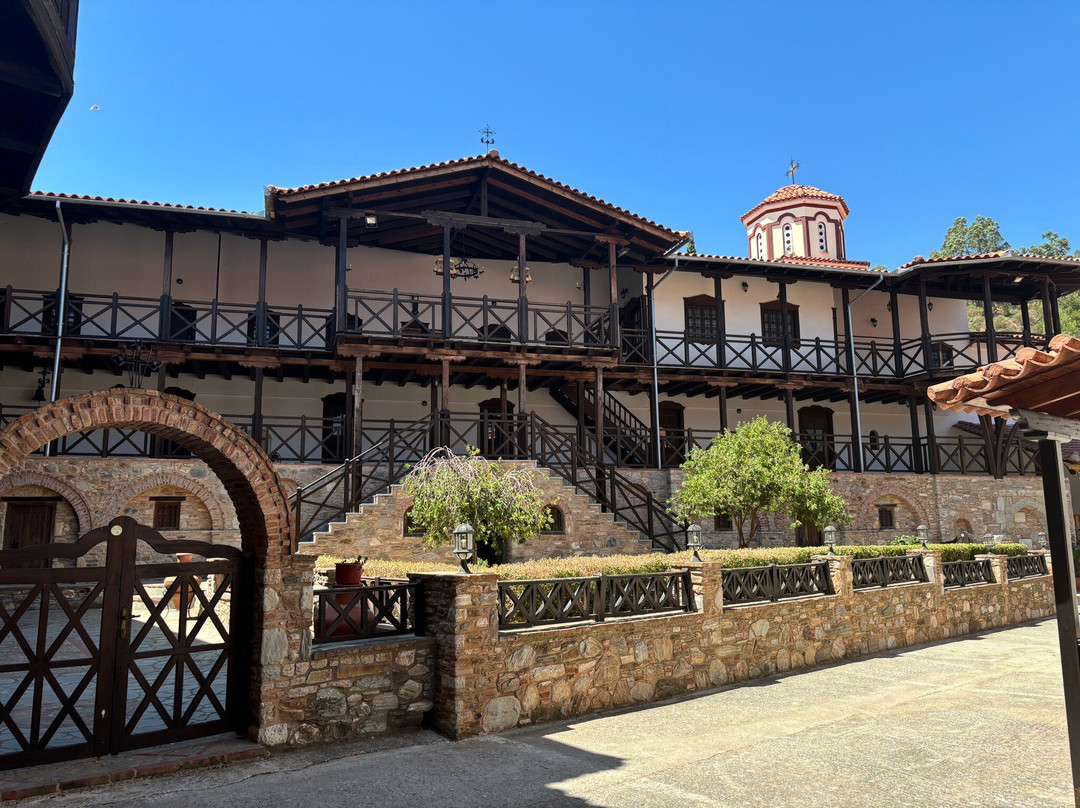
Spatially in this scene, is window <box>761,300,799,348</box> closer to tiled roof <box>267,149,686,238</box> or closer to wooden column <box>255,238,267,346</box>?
tiled roof <box>267,149,686,238</box>

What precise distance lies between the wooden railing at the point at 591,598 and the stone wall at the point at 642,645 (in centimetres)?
17

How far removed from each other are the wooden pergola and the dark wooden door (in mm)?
15824

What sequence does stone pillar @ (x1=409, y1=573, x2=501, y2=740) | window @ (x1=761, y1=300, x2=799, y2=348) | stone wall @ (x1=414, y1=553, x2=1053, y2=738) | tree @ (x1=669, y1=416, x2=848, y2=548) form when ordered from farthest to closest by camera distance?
window @ (x1=761, y1=300, x2=799, y2=348) → tree @ (x1=669, y1=416, x2=848, y2=548) → stone wall @ (x1=414, y1=553, x2=1053, y2=738) → stone pillar @ (x1=409, y1=573, x2=501, y2=740)

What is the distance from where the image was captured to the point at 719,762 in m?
6.37

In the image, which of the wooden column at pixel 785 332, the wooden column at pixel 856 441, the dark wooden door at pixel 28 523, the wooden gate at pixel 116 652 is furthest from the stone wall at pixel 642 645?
the dark wooden door at pixel 28 523

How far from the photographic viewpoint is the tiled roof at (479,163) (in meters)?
15.7

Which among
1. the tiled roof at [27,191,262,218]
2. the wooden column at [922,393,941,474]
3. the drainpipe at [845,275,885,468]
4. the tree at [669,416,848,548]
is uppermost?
the tiled roof at [27,191,262,218]

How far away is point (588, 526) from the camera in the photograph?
49.7 ft

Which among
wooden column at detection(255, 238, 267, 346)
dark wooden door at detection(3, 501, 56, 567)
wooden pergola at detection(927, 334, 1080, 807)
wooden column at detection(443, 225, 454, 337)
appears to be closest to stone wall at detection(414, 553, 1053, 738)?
wooden pergola at detection(927, 334, 1080, 807)

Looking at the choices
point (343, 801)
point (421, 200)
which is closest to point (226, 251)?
point (421, 200)

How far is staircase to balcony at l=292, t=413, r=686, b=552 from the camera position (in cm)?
1448

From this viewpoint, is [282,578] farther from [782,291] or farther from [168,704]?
[782,291]

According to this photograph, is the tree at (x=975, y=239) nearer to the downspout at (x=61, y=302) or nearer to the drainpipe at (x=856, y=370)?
the drainpipe at (x=856, y=370)

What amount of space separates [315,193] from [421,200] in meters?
2.56
